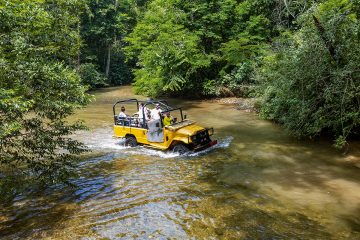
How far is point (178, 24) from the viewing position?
1061 inches

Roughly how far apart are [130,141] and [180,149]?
271cm

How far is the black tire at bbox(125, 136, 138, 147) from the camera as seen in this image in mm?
13789

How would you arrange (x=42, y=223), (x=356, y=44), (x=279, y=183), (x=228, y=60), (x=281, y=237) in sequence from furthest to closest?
1. (x=228, y=60)
2. (x=356, y=44)
3. (x=279, y=183)
4. (x=42, y=223)
5. (x=281, y=237)

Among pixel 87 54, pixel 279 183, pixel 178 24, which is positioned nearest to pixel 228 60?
pixel 178 24

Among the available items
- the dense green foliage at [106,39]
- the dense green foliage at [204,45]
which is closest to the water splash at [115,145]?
the dense green foliage at [204,45]

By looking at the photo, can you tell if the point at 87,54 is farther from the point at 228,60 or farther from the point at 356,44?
the point at 356,44

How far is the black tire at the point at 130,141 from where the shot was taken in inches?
543

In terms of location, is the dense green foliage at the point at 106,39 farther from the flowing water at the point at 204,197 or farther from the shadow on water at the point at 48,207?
the shadow on water at the point at 48,207

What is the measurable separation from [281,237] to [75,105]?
18.3ft

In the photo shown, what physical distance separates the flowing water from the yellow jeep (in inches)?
15.1

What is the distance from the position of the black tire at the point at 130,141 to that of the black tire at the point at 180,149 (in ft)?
7.22

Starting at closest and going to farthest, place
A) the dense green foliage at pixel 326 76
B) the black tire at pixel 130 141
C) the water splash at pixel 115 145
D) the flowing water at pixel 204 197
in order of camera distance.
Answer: the flowing water at pixel 204 197
the dense green foliage at pixel 326 76
the water splash at pixel 115 145
the black tire at pixel 130 141

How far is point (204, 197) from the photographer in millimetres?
8406

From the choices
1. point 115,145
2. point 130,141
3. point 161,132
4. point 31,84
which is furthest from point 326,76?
point 31,84
